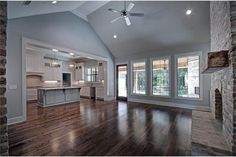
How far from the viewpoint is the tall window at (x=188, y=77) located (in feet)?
19.5

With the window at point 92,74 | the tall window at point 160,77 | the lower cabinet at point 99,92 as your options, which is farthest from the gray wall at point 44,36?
the tall window at point 160,77

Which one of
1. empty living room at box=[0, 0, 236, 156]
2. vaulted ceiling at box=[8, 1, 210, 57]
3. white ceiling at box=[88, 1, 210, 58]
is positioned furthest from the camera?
white ceiling at box=[88, 1, 210, 58]

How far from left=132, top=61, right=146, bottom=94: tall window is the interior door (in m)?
0.73

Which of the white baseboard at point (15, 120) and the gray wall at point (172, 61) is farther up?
the gray wall at point (172, 61)

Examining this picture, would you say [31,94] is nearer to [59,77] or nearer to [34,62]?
[34,62]

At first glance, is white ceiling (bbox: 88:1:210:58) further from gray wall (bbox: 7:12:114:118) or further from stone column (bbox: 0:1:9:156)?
stone column (bbox: 0:1:9:156)

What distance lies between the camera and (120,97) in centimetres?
884

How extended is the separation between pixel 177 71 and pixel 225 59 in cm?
443

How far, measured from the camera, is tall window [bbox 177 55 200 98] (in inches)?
234

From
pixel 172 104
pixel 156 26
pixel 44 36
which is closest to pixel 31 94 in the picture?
pixel 44 36

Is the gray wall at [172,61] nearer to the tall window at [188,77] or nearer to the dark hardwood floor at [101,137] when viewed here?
the tall window at [188,77]

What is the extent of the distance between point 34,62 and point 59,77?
1.90 m

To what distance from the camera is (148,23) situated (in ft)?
19.0

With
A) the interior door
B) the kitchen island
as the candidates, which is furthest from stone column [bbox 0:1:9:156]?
the interior door
